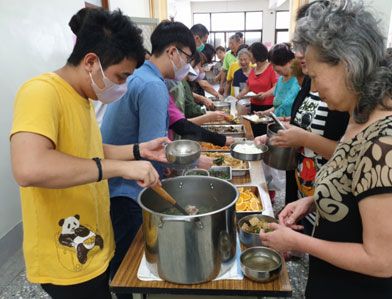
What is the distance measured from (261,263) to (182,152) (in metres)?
0.57

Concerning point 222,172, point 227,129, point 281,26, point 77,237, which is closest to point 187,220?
point 77,237

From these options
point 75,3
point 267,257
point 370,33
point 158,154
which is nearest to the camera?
point 370,33

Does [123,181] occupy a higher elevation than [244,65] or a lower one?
lower

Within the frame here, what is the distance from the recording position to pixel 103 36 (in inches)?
36.4

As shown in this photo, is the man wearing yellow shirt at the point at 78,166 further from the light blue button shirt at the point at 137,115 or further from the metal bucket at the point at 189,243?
the light blue button shirt at the point at 137,115

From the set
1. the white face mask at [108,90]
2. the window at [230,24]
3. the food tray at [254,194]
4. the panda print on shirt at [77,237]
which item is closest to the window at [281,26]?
the window at [230,24]

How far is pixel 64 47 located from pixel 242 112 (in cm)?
186

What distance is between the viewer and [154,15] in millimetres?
6547

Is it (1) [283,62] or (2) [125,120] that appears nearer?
(2) [125,120]

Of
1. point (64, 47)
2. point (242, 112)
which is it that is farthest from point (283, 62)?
point (64, 47)

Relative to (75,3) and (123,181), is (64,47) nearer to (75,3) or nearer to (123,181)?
(75,3)

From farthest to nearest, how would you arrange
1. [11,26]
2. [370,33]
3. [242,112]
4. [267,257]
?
1. [242,112]
2. [11,26]
3. [267,257]
4. [370,33]

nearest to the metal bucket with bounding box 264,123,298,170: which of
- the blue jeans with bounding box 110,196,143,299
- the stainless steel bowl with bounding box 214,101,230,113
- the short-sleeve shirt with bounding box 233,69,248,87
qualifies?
the blue jeans with bounding box 110,196,143,299

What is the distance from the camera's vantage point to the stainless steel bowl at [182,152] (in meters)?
1.33
